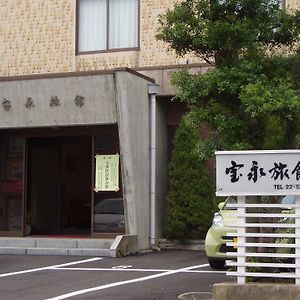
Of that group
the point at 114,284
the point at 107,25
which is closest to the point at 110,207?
the point at 107,25

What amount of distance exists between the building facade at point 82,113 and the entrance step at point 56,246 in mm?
816

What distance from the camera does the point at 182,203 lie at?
1758cm

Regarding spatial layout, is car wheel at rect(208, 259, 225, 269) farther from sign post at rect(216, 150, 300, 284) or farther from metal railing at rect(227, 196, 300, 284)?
sign post at rect(216, 150, 300, 284)

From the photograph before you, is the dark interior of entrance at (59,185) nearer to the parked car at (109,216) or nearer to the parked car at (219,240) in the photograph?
the parked car at (109,216)

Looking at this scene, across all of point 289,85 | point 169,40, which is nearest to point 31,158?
point 169,40

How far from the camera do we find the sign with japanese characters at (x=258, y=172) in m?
9.05

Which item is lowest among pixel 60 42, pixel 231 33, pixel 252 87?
pixel 252 87

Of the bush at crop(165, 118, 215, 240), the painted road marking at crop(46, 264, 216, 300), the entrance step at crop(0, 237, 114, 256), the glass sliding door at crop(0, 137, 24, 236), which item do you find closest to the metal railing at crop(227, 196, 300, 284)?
the painted road marking at crop(46, 264, 216, 300)

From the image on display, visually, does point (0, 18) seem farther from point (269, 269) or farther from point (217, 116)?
point (269, 269)

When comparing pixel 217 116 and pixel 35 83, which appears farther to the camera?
pixel 35 83

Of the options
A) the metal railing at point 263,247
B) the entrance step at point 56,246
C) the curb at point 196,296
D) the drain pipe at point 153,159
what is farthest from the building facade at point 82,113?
the metal railing at point 263,247

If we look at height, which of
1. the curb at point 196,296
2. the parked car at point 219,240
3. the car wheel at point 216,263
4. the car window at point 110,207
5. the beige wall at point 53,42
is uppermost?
the beige wall at point 53,42

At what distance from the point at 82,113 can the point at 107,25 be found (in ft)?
10.2

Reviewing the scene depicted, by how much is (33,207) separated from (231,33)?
11.0 m
